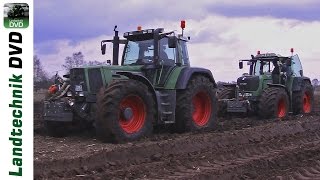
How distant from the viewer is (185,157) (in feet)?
25.7

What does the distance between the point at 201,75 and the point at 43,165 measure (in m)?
5.37

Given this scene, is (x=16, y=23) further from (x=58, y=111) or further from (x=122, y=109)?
(x=58, y=111)

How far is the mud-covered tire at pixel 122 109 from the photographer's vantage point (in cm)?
857

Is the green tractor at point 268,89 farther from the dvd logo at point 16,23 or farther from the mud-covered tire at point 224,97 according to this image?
the dvd logo at point 16,23

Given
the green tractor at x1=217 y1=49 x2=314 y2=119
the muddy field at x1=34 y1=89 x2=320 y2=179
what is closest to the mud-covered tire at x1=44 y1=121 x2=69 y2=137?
the muddy field at x1=34 y1=89 x2=320 y2=179

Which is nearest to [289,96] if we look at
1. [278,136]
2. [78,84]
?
[278,136]

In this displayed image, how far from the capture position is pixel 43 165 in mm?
6734

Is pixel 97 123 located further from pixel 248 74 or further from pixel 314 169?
pixel 248 74

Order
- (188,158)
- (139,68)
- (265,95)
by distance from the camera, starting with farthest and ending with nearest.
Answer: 1. (265,95)
2. (139,68)
3. (188,158)

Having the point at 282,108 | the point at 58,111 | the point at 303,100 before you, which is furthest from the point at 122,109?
the point at 303,100

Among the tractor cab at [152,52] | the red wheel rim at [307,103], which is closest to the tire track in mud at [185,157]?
the tractor cab at [152,52]

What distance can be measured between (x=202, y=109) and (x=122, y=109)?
3.13m

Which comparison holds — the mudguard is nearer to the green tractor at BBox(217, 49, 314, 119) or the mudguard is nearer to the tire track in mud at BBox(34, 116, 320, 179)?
the tire track in mud at BBox(34, 116, 320, 179)

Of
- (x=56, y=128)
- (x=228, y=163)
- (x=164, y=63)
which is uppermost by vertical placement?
(x=164, y=63)
